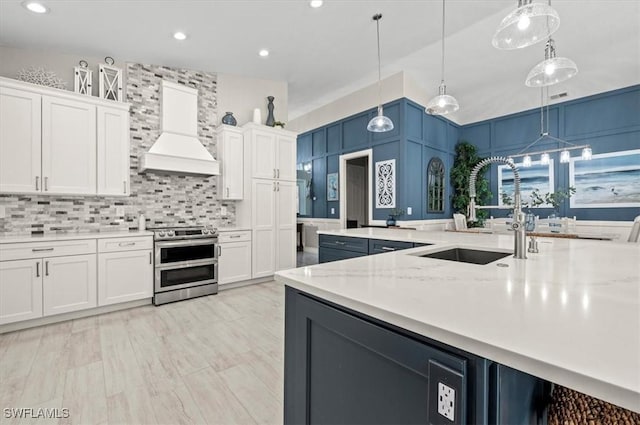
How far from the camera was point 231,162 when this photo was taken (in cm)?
433

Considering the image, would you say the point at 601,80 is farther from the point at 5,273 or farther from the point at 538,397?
the point at 5,273

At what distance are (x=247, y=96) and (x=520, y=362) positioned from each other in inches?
202

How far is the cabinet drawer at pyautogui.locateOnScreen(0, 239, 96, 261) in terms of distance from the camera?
2.62m

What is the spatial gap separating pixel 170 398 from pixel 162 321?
4.50 feet

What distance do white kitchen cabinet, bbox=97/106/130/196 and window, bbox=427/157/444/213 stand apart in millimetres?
5095

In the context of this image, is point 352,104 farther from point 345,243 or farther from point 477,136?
point 345,243

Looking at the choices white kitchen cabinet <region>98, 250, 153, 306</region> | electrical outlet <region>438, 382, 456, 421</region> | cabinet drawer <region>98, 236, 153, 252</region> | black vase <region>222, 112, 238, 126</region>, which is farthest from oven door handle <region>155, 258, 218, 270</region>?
electrical outlet <region>438, 382, 456, 421</region>

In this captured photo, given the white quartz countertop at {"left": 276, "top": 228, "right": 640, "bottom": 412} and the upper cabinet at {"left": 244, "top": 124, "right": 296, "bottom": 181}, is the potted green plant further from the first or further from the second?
the white quartz countertop at {"left": 276, "top": 228, "right": 640, "bottom": 412}

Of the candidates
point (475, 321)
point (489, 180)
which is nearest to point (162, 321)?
point (475, 321)

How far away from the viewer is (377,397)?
81 cm

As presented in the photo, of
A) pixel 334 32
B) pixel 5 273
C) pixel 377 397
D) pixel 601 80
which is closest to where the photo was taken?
pixel 377 397

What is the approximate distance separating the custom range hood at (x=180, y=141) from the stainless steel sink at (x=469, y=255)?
10.8ft

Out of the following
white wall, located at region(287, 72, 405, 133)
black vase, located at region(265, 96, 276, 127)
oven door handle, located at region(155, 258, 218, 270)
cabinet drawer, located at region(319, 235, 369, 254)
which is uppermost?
white wall, located at region(287, 72, 405, 133)

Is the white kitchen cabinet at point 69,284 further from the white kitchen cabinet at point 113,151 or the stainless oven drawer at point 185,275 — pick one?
the white kitchen cabinet at point 113,151
